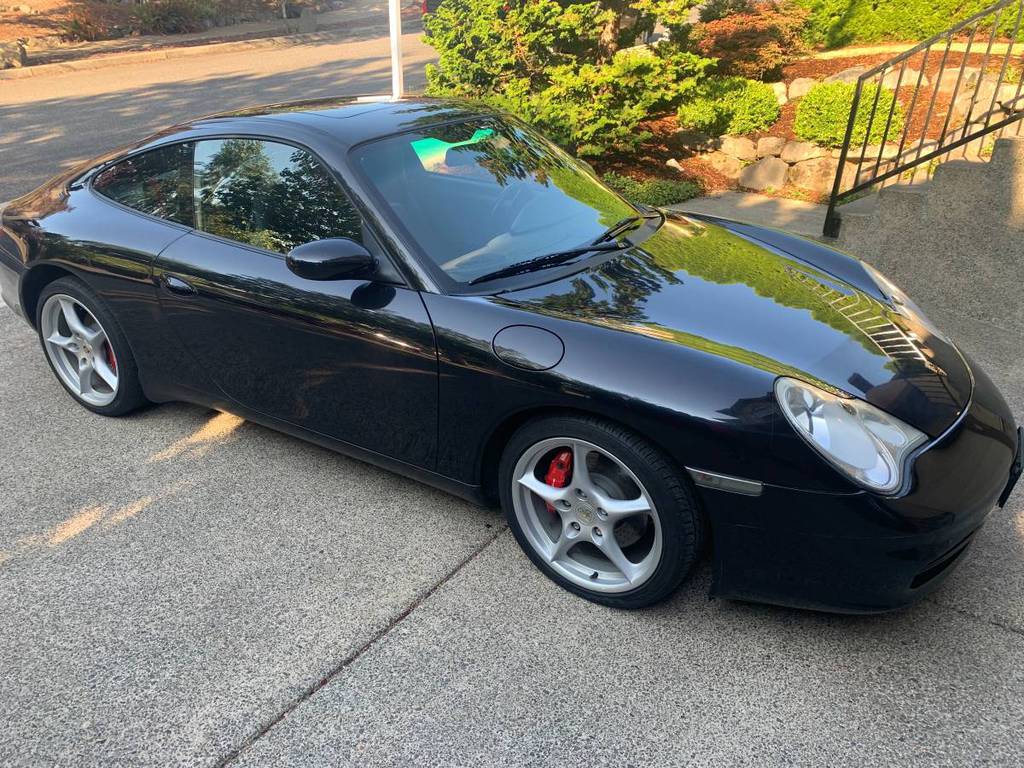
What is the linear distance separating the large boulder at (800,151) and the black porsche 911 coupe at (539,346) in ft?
17.4

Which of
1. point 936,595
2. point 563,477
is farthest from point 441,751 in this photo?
point 936,595

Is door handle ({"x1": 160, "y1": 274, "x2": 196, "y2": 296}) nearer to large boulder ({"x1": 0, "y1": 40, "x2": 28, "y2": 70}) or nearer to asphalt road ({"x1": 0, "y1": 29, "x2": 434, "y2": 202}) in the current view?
asphalt road ({"x1": 0, "y1": 29, "x2": 434, "y2": 202})

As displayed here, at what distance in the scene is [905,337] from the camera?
2.72 metres

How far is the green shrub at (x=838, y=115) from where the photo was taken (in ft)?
26.5

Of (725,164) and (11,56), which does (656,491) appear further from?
(11,56)

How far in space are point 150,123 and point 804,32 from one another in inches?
364

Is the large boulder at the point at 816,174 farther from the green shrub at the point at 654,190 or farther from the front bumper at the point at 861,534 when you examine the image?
A: the front bumper at the point at 861,534

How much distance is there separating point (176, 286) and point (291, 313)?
25.7 inches

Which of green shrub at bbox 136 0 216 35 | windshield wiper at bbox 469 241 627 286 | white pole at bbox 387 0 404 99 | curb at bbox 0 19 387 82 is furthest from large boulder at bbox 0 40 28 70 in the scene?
windshield wiper at bbox 469 241 627 286

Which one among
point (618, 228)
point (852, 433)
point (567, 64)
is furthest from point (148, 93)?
point (852, 433)

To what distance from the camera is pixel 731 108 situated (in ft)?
28.7

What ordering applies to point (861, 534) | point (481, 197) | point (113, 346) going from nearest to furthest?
1. point (861, 534)
2. point (481, 197)
3. point (113, 346)

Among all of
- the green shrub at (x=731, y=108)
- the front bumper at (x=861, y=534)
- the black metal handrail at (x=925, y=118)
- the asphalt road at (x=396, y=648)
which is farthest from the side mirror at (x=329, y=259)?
the green shrub at (x=731, y=108)

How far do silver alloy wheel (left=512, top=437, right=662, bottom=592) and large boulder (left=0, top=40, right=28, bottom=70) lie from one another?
63.9ft
